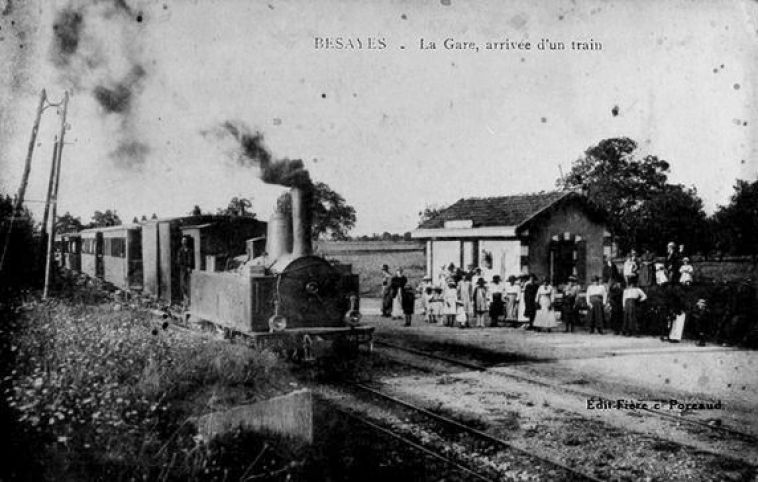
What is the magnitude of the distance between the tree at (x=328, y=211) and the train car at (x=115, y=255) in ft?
14.6

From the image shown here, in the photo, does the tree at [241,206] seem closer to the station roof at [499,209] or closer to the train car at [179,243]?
the train car at [179,243]

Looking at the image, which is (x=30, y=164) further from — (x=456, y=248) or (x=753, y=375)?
(x=456, y=248)

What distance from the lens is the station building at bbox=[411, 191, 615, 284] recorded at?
18484 millimetres

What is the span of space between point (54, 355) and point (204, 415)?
2079 millimetres

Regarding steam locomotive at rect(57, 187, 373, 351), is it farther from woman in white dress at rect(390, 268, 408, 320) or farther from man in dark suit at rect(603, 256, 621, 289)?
man in dark suit at rect(603, 256, 621, 289)

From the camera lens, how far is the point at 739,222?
18.5 m

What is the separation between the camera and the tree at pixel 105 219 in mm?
27319

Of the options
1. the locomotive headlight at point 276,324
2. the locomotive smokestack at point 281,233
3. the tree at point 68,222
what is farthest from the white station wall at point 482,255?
the tree at point 68,222

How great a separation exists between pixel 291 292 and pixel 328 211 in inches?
154

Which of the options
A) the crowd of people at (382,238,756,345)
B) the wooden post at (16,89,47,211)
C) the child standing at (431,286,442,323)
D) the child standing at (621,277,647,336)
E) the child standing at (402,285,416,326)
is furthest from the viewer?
the child standing at (431,286,442,323)

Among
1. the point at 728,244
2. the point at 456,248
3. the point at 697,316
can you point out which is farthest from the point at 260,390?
the point at 728,244

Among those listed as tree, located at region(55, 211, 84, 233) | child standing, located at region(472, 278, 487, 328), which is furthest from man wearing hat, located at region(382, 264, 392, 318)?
tree, located at region(55, 211, 84, 233)

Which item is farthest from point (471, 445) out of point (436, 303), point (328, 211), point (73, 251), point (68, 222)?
point (68, 222)

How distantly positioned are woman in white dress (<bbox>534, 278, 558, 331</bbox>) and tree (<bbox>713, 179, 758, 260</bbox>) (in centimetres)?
467
